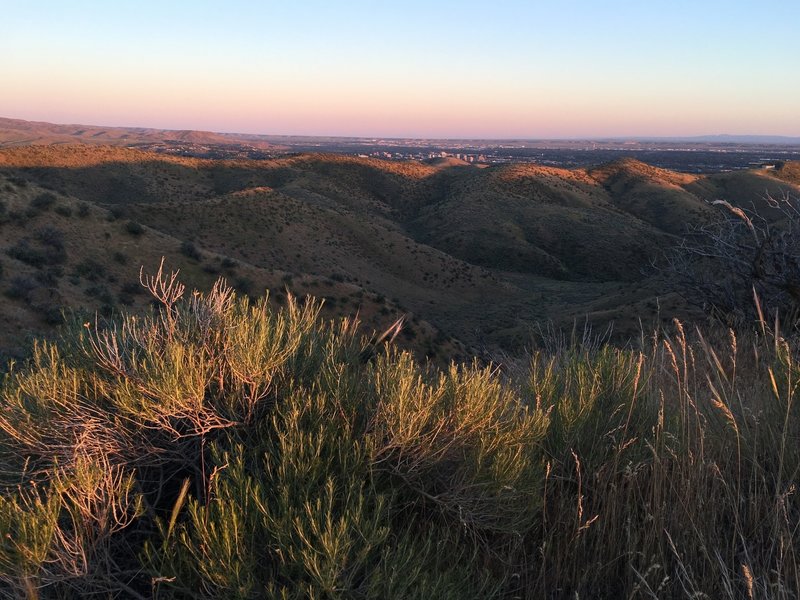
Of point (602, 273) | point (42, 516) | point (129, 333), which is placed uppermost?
point (129, 333)

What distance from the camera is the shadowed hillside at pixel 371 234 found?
2169 cm

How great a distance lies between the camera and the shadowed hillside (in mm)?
21688

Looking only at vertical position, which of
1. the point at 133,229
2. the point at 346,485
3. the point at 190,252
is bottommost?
the point at 190,252

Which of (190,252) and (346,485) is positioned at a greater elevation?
(346,485)

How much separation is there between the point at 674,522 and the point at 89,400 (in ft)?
9.19

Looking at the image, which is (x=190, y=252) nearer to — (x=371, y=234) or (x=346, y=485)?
(x=346, y=485)

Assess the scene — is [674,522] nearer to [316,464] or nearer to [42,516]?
[316,464]

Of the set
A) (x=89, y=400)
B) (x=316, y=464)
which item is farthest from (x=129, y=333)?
(x=316, y=464)

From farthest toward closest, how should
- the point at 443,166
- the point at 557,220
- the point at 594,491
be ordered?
1. the point at 443,166
2. the point at 557,220
3. the point at 594,491

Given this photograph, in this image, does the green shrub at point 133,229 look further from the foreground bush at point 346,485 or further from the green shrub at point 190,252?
the foreground bush at point 346,485

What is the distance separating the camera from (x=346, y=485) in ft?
7.72

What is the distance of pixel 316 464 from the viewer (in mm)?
2283

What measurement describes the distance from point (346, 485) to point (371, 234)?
48.1m

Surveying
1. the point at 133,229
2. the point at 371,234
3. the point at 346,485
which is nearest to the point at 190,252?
the point at 133,229
